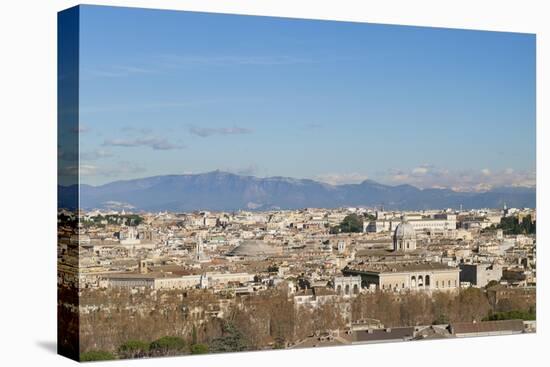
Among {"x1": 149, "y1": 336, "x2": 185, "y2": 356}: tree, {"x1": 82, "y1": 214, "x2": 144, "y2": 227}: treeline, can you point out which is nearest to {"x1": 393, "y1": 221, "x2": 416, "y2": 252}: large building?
{"x1": 149, "y1": 336, "x2": 185, "y2": 356}: tree

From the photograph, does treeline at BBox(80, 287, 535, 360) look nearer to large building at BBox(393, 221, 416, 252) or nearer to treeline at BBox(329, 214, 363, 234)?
large building at BBox(393, 221, 416, 252)

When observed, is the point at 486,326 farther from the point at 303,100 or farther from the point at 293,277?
the point at 303,100

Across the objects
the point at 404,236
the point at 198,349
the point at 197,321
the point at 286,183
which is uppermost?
the point at 286,183

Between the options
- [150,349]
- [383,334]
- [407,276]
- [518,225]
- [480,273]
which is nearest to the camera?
[150,349]

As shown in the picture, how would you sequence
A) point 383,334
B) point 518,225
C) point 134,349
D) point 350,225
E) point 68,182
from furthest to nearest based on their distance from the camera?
point 518,225 → point 350,225 → point 383,334 → point 134,349 → point 68,182

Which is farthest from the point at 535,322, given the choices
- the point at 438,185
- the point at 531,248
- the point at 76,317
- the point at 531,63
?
the point at 76,317

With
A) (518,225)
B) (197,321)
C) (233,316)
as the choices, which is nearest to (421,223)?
(518,225)
